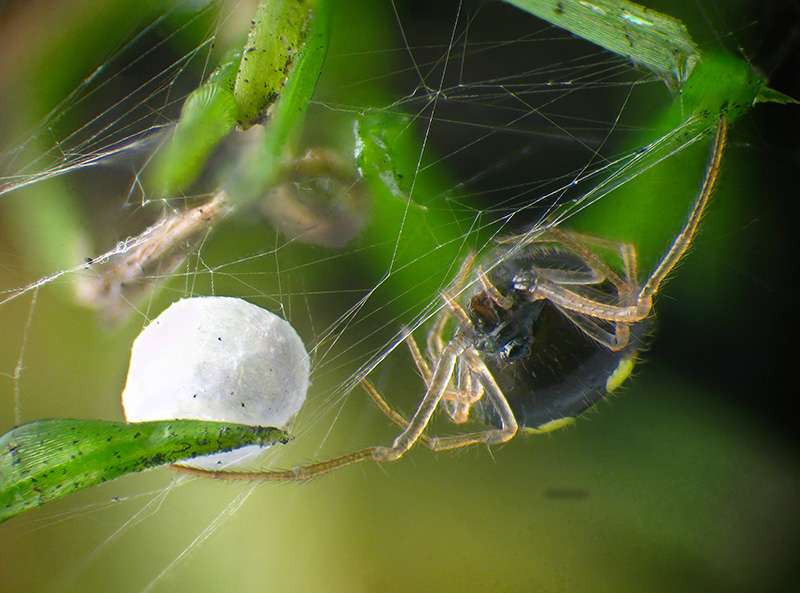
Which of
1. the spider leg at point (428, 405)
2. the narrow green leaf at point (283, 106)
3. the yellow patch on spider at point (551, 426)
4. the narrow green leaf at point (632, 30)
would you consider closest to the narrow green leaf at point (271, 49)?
the narrow green leaf at point (283, 106)

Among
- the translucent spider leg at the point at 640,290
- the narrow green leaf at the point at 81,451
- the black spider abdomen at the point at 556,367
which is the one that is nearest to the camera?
the narrow green leaf at the point at 81,451

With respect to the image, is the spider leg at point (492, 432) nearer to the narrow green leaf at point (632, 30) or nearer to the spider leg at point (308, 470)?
the spider leg at point (308, 470)

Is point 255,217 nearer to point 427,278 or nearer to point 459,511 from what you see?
point 427,278

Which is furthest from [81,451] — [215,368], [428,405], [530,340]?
[530,340]

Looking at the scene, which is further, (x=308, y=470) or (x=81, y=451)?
(x=308, y=470)

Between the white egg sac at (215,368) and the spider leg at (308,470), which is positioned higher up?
the white egg sac at (215,368)

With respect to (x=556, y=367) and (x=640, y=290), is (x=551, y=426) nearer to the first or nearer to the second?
(x=556, y=367)
